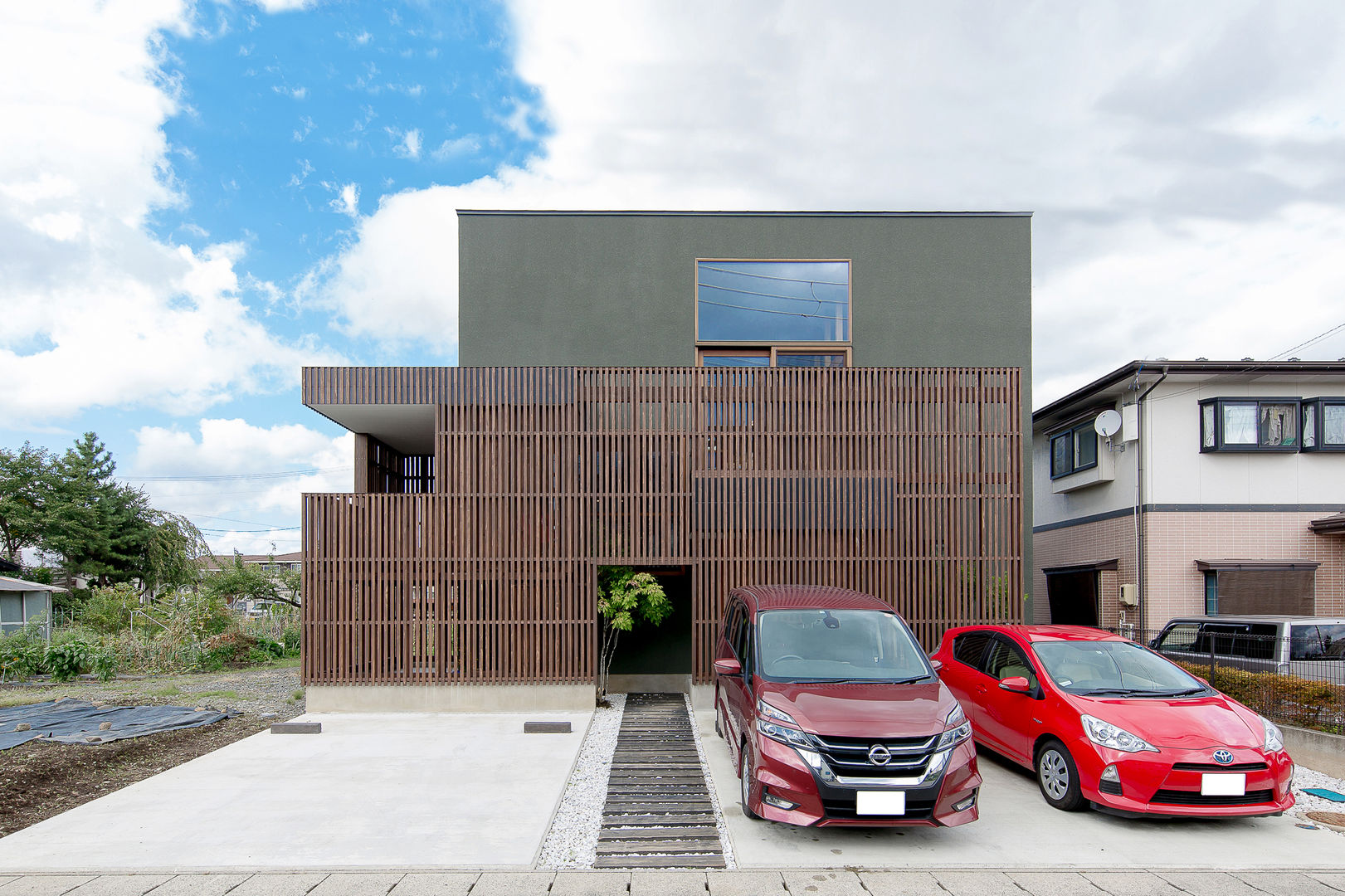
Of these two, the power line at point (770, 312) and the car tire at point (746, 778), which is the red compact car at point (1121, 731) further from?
the power line at point (770, 312)

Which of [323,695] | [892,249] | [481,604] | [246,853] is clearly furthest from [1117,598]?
[246,853]

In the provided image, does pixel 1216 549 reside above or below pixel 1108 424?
below

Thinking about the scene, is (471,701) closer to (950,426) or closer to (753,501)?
(753,501)

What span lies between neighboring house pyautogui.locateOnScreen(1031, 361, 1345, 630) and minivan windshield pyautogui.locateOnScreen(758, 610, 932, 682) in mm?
9020

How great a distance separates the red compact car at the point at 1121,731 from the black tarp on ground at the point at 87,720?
9.31 m

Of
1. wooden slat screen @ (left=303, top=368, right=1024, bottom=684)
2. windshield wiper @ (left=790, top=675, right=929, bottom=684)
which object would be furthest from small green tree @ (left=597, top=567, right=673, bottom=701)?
windshield wiper @ (left=790, top=675, right=929, bottom=684)

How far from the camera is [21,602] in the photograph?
77.1 feet

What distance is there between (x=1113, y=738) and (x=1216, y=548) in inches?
378

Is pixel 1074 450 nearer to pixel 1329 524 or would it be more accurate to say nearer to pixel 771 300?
pixel 1329 524

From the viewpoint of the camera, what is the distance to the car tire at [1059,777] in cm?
610

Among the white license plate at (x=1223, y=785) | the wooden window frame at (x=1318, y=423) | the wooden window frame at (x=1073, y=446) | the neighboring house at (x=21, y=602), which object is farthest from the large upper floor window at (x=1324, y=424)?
the neighboring house at (x=21, y=602)

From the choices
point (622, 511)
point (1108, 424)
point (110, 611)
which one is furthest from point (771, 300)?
point (110, 611)

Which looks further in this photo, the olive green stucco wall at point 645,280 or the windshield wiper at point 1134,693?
the olive green stucco wall at point 645,280

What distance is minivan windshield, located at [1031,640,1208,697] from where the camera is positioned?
643cm
